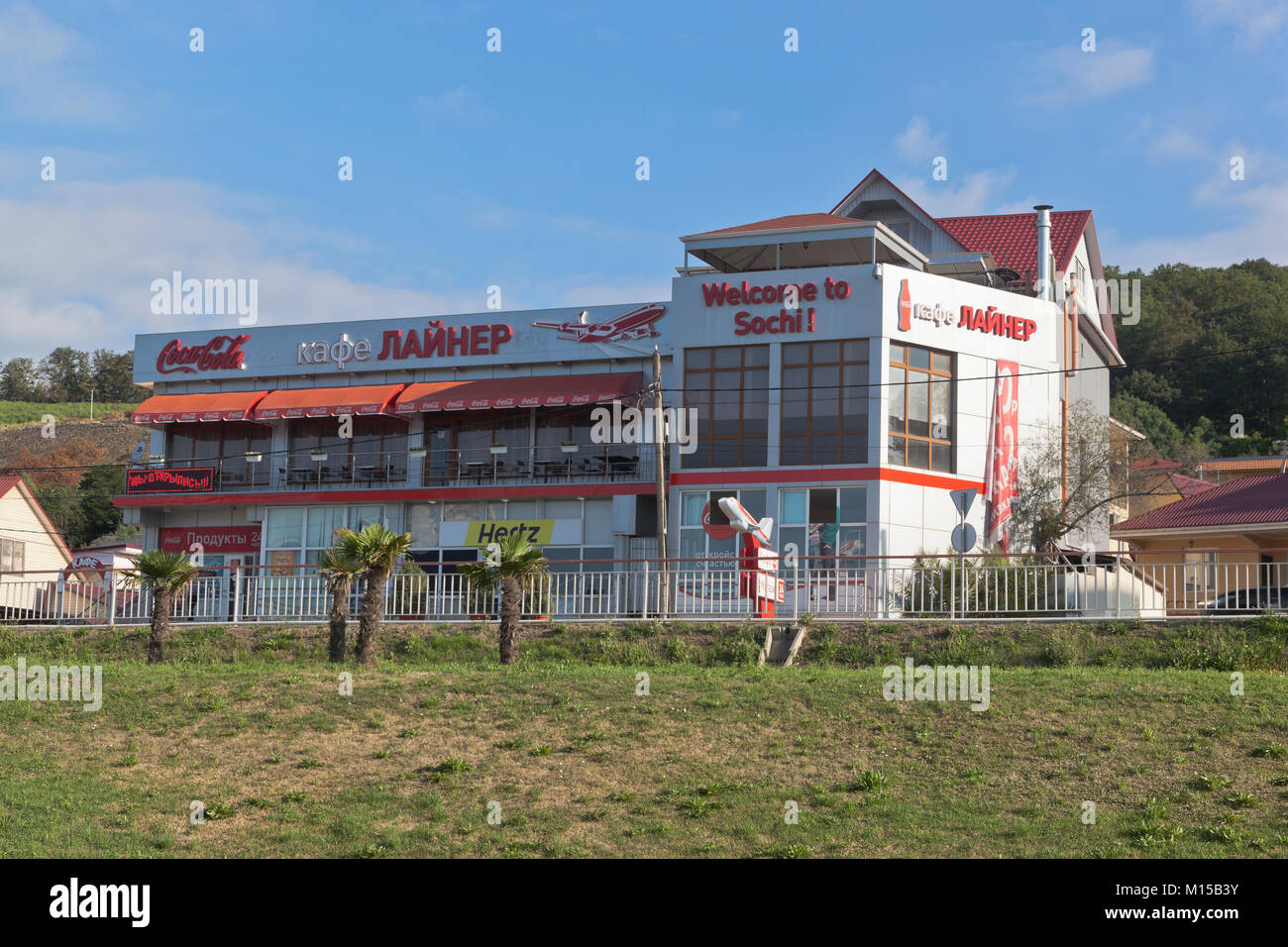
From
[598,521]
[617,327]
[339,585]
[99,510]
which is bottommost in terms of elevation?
[339,585]

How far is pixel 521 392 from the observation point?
120ft

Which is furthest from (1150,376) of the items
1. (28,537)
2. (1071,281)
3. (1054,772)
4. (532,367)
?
(1054,772)

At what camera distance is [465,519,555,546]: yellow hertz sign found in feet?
120

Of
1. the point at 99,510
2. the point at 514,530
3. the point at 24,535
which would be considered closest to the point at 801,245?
the point at 514,530

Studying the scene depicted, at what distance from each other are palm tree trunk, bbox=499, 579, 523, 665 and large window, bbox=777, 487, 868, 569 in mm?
11859

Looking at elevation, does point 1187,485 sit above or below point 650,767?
above

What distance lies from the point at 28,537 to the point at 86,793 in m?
37.7

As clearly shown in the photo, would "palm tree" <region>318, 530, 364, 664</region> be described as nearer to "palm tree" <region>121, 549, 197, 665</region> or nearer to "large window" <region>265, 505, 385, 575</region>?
"palm tree" <region>121, 549, 197, 665</region>

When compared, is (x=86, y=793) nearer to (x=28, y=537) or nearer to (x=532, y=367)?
(x=532, y=367)

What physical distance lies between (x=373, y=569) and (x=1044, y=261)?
79.2 ft

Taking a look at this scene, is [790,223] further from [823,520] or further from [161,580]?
[161,580]

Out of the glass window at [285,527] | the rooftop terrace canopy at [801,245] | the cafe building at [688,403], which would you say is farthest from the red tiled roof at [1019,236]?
the glass window at [285,527]

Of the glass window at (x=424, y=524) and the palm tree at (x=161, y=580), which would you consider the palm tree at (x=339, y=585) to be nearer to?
the palm tree at (x=161, y=580)

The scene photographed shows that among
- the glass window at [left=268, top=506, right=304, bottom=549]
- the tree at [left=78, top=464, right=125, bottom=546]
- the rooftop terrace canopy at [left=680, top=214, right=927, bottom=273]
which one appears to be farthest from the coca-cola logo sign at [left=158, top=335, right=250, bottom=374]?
the tree at [left=78, top=464, right=125, bottom=546]
